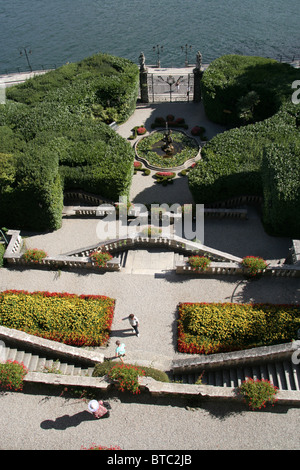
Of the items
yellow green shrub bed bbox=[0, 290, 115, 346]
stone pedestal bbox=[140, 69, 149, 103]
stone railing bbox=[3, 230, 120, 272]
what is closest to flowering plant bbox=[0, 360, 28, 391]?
yellow green shrub bed bbox=[0, 290, 115, 346]

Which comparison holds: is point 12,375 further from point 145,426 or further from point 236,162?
point 236,162

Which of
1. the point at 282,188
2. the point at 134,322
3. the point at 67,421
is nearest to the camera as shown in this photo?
the point at 67,421

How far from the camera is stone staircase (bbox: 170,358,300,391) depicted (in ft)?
58.9

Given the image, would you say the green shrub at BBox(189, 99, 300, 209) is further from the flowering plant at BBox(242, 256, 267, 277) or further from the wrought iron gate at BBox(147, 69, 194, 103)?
the wrought iron gate at BBox(147, 69, 194, 103)

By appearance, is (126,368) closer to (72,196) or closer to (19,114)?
(72,196)

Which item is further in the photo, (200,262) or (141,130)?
(141,130)

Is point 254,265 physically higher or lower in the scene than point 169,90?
lower

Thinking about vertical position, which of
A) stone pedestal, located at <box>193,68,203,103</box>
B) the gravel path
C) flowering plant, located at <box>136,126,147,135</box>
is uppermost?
stone pedestal, located at <box>193,68,203,103</box>

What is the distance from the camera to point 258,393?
16.4 meters

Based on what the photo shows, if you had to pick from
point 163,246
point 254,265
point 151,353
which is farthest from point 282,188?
point 151,353

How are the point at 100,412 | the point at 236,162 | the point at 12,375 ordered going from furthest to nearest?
the point at 236,162
the point at 12,375
the point at 100,412

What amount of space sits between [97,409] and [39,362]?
534 cm

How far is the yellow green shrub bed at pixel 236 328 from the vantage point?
67.9 ft

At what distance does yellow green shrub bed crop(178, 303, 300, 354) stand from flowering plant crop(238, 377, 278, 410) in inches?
158
